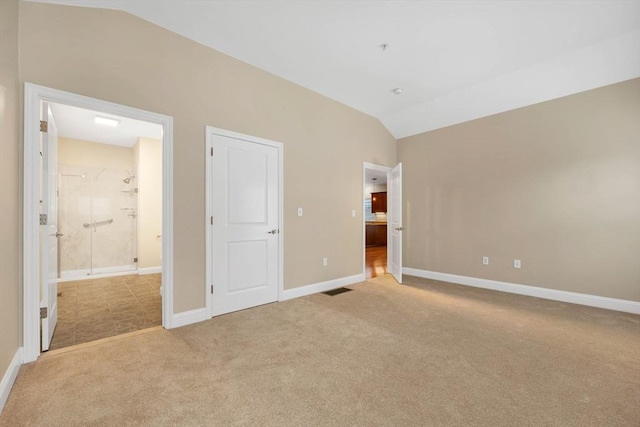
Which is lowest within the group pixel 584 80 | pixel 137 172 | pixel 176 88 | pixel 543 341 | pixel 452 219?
pixel 543 341

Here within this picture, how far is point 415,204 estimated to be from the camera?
517cm

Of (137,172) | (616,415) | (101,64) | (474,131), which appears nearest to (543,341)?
(616,415)

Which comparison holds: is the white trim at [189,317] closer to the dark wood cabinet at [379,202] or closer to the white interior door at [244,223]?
the white interior door at [244,223]

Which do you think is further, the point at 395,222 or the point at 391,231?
the point at 391,231

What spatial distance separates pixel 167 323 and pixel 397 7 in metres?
3.70

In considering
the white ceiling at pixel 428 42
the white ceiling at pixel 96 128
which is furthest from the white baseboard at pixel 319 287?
the white ceiling at pixel 96 128

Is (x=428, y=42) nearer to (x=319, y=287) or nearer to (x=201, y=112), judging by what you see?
(x=201, y=112)

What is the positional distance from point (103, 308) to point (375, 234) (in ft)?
25.3

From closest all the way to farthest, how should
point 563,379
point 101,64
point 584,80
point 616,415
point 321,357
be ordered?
point 616,415 < point 563,379 < point 321,357 < point 101,64 < point 584,80

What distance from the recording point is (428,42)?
291cm

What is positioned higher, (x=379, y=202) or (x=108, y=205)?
(x=379, y=202)

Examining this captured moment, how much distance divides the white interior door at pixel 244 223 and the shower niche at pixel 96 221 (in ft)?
12.6

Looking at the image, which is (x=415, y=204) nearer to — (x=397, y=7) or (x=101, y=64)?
(x=397, y=7)

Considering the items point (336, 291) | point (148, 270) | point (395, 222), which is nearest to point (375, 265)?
point (395, 222)
